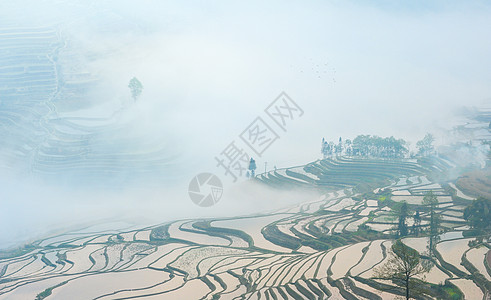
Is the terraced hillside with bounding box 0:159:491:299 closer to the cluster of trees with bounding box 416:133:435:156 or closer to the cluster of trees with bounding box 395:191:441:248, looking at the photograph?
the cluster of trees with bounding box 395:191:441:248

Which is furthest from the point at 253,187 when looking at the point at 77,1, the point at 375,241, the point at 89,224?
the point at 77,1

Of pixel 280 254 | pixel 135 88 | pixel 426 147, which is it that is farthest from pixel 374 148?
pixel 280 254

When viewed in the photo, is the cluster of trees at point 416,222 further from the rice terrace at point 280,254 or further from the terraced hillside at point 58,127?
the terraced hillside at point 58,127

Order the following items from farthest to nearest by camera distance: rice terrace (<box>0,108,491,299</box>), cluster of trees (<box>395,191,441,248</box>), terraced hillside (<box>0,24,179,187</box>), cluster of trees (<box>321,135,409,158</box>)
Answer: cluster of trees (<box>321,135,409,158</box>) → terraced hillside (<box>0,24,179,187</box>) → cluster of trees (<box>395,191,441,248</box>) → rice terrace (<box>0,108,491,299</box>)

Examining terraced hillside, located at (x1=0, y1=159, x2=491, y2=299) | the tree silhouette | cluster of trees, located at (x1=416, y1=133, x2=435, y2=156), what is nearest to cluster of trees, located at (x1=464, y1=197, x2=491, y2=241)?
terraced hillside, located at (x1=0, y1=159, x2=491, y2=299)

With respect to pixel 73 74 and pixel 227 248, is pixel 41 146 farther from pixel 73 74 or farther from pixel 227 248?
pixel 227 248

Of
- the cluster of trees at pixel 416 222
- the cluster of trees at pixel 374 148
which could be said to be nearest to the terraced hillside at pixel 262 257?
the cluster of trees at pixel 416 222
